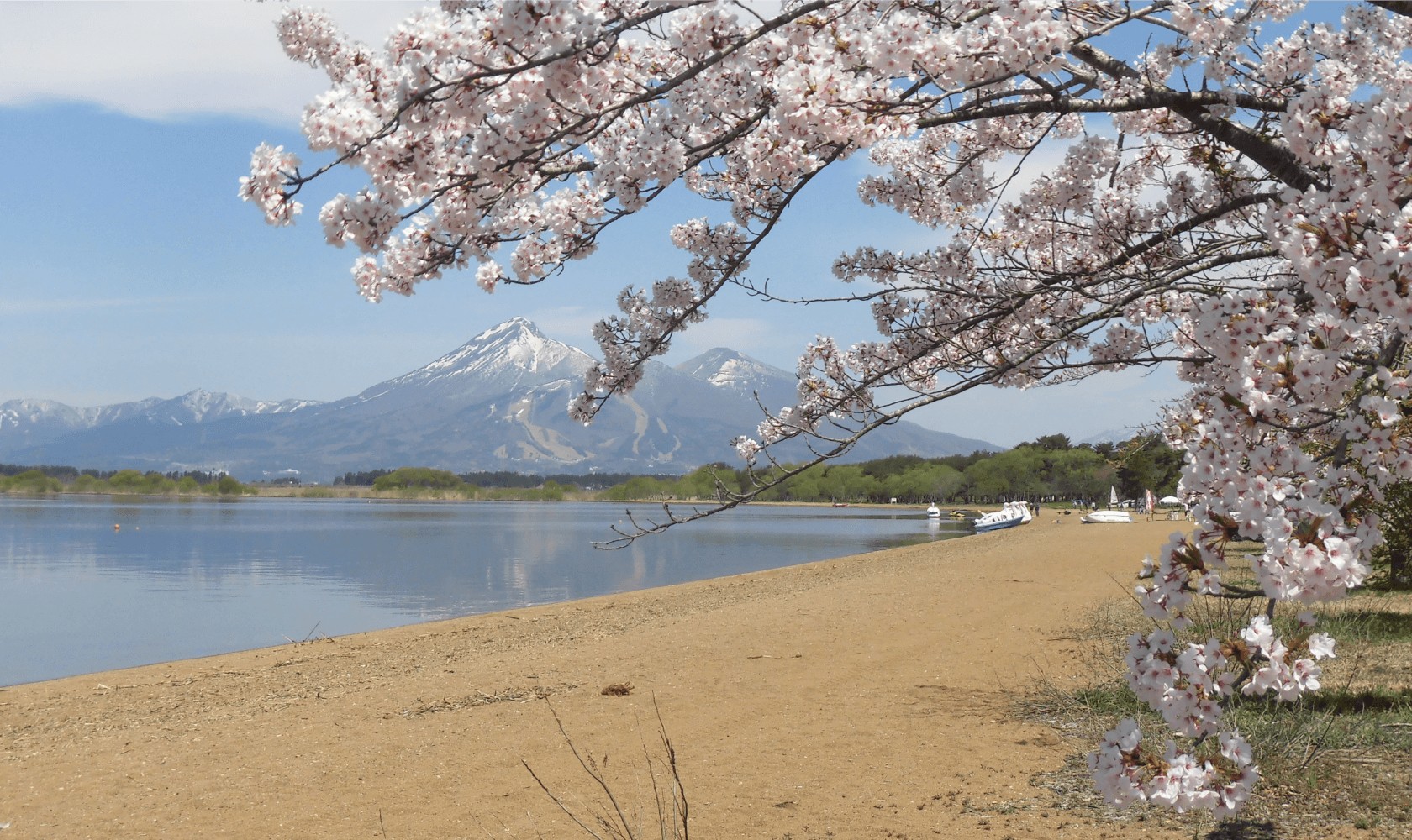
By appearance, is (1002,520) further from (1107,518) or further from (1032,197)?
(1032,197)

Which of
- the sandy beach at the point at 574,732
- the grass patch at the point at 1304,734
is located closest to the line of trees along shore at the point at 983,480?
the sandy beach at the point at 574,732

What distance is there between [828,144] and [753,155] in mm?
364

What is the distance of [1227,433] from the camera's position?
8.73 ft

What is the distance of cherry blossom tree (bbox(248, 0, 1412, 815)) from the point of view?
8.36 ft

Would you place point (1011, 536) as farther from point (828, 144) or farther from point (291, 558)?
point (828, 144)

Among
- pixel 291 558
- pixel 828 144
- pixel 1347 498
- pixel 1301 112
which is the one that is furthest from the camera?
pixel 291 558

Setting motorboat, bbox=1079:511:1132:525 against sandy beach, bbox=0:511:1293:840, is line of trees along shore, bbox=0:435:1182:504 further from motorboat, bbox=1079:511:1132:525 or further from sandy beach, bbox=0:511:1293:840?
sandy beach, bbox=0:511:1293:840

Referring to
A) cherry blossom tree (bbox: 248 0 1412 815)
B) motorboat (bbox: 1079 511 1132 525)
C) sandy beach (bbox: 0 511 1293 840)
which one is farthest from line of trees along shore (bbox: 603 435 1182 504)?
cherry blossom tree (bbox: 248 0 1412 815)

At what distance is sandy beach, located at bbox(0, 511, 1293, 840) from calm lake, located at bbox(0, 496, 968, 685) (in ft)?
18.3

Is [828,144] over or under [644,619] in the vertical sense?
over

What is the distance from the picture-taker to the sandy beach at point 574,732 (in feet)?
20.6

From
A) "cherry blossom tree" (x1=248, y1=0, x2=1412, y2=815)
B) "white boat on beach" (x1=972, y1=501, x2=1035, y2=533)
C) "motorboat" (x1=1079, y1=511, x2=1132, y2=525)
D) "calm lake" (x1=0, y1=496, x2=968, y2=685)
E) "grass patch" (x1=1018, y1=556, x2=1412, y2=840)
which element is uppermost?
"cherry blossom tree" (x1=248, y1=0, x2=1412, y2=815)

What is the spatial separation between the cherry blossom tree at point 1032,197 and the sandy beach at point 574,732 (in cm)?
232

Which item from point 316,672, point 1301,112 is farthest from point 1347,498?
point 316,672
